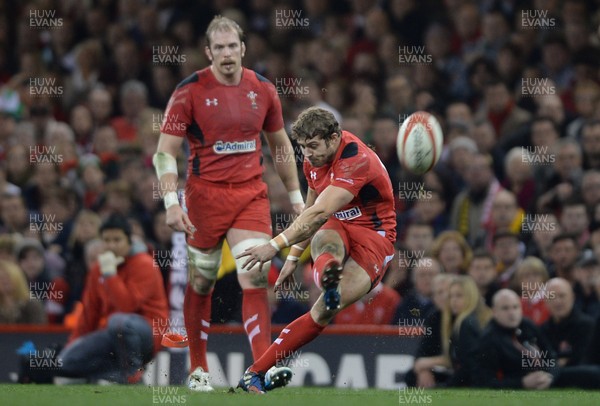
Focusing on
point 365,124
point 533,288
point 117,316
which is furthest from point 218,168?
point 365,124

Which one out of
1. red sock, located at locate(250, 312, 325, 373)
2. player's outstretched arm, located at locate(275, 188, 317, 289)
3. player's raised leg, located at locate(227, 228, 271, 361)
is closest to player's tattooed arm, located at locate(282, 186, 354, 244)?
player's outstretched arm, located at locate(275, 188, 317, 289)

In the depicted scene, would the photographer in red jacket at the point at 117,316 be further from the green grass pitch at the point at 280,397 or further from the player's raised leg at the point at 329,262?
the player's raised leg at the point at 329,262

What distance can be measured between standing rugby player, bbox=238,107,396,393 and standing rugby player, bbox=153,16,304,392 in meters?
0.64

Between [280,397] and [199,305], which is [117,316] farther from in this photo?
[280,397]

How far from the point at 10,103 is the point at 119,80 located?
55.9 inches

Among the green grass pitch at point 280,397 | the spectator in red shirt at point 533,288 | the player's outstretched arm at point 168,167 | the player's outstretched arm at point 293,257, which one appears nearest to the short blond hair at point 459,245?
the spectator in red shirt at point 533,288

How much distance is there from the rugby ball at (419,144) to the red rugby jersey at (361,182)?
0.75 m

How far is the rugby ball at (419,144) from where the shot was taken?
10.2m

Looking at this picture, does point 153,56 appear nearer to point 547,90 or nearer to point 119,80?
point 119,80

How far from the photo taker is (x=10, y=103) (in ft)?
56.0

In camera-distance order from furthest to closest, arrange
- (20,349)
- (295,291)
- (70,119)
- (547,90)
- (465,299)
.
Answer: (70,119), (547,90), (295,291), (20,349), (465,299)

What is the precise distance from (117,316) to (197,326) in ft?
4.52

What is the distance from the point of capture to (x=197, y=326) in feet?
33.8

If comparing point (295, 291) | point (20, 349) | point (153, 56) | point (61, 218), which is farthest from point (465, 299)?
point (153, 56)
